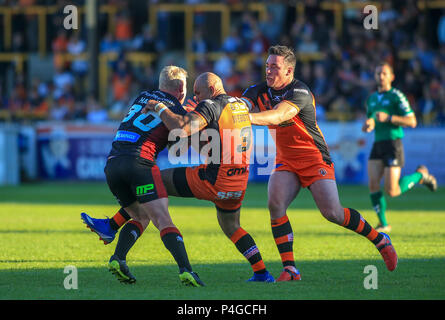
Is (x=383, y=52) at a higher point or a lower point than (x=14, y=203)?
higher

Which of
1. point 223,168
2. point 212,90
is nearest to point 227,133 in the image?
point 223,168

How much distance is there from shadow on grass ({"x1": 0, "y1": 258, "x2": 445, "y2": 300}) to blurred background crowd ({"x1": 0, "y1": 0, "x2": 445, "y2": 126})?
13.6 metres

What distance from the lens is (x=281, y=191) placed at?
832 centimetres

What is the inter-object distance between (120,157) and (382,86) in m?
6.02

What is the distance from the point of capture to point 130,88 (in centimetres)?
2667

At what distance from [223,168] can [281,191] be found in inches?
30.2

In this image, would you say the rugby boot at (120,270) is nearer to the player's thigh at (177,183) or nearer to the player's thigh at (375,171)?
the player's thigh at (177,183)

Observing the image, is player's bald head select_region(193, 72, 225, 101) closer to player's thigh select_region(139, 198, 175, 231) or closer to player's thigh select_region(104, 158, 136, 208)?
player's thigh select_region(104, 158, 136, 208)

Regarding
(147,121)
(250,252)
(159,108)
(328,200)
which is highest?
(159,108)

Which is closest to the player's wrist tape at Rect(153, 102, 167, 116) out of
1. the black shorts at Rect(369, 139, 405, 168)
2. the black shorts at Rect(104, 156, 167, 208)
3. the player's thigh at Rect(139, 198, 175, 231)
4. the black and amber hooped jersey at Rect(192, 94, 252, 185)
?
the black and amber hooped jersey at Rect(192, 94, 252, 185)

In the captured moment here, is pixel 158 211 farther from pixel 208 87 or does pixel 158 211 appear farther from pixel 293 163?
pixel 293 163

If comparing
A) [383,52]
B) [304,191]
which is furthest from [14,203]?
[383,52]
